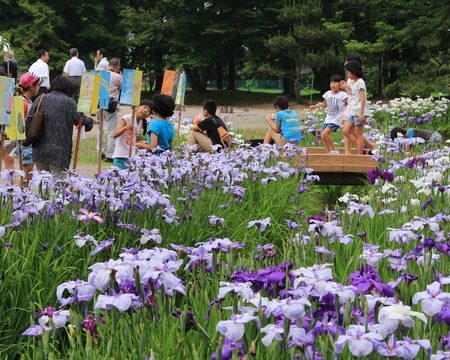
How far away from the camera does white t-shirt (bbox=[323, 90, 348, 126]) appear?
10023 millimetres

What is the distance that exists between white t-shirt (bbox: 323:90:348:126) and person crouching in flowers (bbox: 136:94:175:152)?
3.01 metres

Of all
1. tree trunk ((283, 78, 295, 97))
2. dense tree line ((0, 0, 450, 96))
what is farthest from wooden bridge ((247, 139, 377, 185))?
tree trunk ((283, 78, 295, 97))

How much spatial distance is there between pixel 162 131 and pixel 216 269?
4.73m

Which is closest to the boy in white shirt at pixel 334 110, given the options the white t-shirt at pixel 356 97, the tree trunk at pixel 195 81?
the white t-shirt at pixel 356 97

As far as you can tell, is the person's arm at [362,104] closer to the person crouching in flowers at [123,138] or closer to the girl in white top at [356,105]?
the girl in white top at [356,105]

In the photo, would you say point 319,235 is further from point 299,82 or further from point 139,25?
point 139,25

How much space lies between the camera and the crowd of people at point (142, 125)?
21.6 ft

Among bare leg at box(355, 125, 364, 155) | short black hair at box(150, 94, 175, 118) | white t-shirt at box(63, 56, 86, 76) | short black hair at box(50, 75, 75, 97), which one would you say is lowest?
bare leg at box(355, 125, 364, 155)

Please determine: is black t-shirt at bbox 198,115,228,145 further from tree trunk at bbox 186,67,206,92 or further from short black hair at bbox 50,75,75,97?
tree trunk at bbox 186,67,206,92

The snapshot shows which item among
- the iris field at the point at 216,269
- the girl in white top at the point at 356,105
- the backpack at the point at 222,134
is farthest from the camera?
the girl in white top at the point at 356,105

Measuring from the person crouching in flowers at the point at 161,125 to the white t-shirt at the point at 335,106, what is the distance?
3.01m

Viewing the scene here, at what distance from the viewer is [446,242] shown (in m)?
3.35

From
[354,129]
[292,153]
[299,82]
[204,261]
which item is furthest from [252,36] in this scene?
[204,261]

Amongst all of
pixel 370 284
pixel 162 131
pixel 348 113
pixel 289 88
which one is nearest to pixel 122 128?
pixel 162 131
